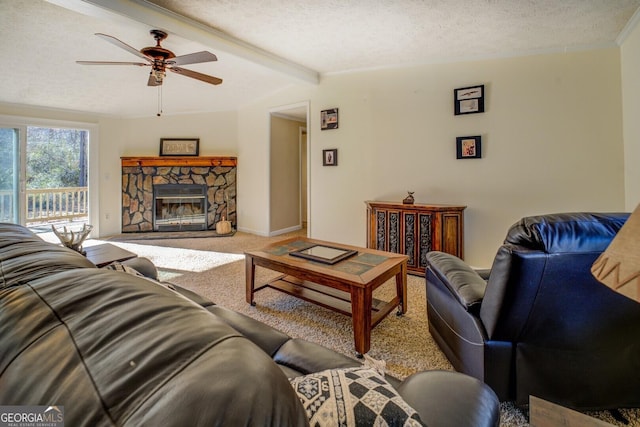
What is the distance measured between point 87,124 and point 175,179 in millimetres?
1632

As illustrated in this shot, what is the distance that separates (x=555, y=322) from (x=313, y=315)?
166 centimetres

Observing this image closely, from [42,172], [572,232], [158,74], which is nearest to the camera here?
[572,232]

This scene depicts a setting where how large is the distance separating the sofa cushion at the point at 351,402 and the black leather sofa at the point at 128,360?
106 mm

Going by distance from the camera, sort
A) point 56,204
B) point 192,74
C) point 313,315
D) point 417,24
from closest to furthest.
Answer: point 313,315 → point 417,24 → point 192,74 → point 56,204

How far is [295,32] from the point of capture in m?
3.06

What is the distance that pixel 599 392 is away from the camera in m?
1.31

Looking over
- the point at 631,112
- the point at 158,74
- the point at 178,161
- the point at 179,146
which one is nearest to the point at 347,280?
the point at 158,74

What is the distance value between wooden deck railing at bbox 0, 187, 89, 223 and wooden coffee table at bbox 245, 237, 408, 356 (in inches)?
197

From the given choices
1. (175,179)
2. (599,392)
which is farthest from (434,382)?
(175,179)

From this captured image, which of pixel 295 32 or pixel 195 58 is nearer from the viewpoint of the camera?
pixel 195 58

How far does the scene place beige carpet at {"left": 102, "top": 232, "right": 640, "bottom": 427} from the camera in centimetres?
183

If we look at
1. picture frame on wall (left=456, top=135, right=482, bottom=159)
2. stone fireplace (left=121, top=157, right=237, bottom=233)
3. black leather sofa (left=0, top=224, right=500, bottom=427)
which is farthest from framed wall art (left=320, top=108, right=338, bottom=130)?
black leather sofa (left=0, top=224, right=500, bottom=427)

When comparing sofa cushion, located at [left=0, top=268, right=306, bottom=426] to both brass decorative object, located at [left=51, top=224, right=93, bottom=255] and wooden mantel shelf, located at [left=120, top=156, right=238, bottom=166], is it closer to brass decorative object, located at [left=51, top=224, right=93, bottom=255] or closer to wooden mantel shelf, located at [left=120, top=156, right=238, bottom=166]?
brass decorative object, located at [left=51, top=224, right=93, bottom=255]

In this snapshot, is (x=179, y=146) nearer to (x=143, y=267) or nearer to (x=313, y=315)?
(x=143, y=267)
